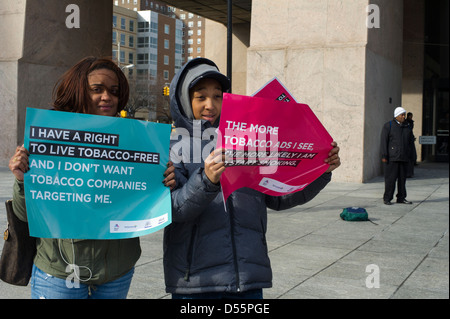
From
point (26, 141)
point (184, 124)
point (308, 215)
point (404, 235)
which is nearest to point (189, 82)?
point (184, 124)

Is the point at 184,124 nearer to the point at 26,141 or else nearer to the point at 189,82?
the point at 189,82

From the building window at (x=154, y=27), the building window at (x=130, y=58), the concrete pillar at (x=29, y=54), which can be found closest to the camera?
the concrete pillar at (x=29, y=54)

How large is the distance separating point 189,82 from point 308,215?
738cm

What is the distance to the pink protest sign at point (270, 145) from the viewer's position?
2.51 meters

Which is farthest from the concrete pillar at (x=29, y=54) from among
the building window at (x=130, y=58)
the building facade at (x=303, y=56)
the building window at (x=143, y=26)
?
the building window at (x=143, y=26)

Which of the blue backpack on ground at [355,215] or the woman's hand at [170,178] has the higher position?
the woman's hand at [170,178]

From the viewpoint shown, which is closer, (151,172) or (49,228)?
(49,228)

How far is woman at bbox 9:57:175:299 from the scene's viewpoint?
238 cm

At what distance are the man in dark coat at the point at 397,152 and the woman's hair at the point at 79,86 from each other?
9619mm

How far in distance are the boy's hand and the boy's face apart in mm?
328

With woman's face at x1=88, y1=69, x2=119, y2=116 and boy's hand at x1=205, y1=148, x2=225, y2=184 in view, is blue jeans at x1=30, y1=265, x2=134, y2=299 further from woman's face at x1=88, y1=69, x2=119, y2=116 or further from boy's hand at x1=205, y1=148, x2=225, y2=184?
woman's face at x1=88, y1=69, x2=119, y2=116

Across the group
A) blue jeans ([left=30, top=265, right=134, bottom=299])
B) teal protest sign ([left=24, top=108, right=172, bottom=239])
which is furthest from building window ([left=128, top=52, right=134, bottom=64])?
blue jeans ([left=30, top=265, right=134, bottom=299])

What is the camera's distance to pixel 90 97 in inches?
101

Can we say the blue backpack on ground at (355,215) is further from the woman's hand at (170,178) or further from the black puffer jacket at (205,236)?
the woman's hand at (170,178)
